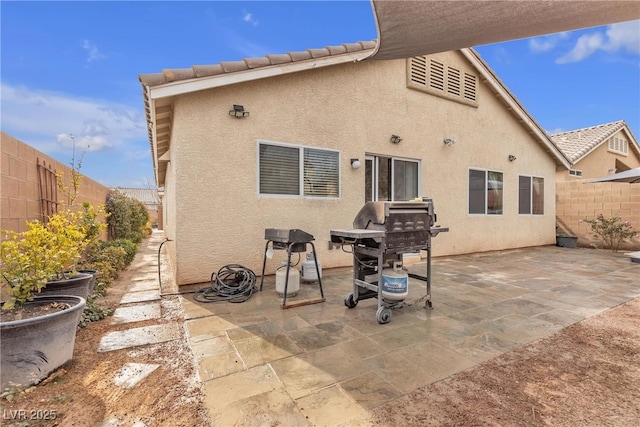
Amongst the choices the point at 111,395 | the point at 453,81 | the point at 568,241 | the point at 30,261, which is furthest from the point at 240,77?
the point at 568,241

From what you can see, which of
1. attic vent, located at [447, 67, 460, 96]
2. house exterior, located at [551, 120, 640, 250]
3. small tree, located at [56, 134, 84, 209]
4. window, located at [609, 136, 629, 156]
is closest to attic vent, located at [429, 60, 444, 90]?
attic vent, located at [447, 67, 460, 96]

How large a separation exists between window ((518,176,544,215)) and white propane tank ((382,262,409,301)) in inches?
372

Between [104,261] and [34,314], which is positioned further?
[104,261]

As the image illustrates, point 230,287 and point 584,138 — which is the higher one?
point 584,138

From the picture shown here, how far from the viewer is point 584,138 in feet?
52.2

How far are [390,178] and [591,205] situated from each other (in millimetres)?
9493

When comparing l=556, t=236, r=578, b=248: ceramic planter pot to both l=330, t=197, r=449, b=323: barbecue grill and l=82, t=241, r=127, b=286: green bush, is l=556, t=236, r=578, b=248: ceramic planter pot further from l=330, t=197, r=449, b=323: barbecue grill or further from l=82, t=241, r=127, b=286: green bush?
l=82, t=241, r=127, b=286: green bush

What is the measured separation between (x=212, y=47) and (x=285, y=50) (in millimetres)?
4827

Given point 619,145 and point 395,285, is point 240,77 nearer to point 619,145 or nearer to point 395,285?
point 395,285

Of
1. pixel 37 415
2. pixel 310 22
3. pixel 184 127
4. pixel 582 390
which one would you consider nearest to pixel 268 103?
pixel 184 127

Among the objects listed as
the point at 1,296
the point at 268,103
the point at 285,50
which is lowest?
the point at 1,296

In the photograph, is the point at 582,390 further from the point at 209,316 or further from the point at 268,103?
the point at 268,103

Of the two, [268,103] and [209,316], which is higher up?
[268,103]

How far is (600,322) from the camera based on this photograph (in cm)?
377
